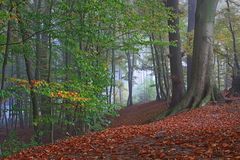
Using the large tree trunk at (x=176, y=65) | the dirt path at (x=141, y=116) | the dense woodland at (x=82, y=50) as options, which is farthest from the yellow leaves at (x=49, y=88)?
the large tree trunk at (x=176, y=65)

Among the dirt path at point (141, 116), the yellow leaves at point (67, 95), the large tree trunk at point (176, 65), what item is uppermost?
the large tree trunk at point (176, 65)

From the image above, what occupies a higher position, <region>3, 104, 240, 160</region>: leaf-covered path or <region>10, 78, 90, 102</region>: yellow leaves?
<region>10, 78, 90, 102</region>: yellow leaves

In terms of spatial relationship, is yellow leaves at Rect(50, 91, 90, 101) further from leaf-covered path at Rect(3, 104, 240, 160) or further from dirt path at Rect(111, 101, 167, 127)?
dirt path at Rect(111, 101, 167, 127)

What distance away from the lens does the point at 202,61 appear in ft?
47.2

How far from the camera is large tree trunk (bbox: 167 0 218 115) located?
14.2 meters

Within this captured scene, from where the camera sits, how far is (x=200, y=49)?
47.6ft

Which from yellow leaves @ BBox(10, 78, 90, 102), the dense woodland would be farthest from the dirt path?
yellow leaves @ BBox(10, 78, 90, 102)

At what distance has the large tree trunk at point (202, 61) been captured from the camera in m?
14.2

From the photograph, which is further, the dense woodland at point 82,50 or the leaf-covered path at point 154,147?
the dense woodland at point 82,50

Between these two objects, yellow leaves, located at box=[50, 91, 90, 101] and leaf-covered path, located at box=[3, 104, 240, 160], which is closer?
leaf-covered path, located at box=[3, 104, 240, 160]

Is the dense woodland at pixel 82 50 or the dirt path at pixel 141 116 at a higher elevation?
the dense woodland at pixel 82 50

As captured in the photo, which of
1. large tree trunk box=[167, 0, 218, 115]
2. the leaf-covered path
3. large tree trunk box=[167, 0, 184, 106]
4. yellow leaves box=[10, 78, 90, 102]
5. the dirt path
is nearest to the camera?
the leaf-covered path

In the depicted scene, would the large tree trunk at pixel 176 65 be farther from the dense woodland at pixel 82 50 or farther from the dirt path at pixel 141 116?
the dirt path at pixel 141 116

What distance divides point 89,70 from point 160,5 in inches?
174
